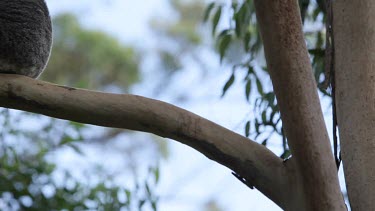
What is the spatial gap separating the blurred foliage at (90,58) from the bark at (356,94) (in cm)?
767

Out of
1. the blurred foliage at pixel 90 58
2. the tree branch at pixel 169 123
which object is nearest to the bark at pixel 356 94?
the tree branch at pixel 169 123

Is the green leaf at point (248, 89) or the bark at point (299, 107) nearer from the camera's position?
the bark at point (299, 107)

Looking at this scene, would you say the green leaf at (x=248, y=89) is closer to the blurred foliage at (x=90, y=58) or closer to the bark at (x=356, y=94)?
the bark at (x=356, y=94)

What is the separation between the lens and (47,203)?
139 inches

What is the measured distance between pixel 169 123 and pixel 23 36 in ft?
3.25

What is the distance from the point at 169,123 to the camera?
1814mm

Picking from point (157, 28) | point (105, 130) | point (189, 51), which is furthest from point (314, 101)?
point (157, 28)

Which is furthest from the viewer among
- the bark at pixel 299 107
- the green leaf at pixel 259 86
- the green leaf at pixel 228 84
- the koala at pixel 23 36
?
the green leaf at pixel 259 86

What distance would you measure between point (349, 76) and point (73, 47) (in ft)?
27.3

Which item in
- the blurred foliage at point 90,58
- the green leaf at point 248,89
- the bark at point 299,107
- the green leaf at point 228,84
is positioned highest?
the blurred foliage at point 90,58

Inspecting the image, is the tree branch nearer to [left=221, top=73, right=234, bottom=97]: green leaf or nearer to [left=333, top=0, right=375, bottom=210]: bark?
[left=333, top=0, right=375, bottom=210]: bark

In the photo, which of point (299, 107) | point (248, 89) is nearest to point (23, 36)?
point (248, 89)

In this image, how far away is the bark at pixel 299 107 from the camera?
5.68 feet

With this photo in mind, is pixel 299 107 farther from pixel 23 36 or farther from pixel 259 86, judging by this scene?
pixel 23 36
